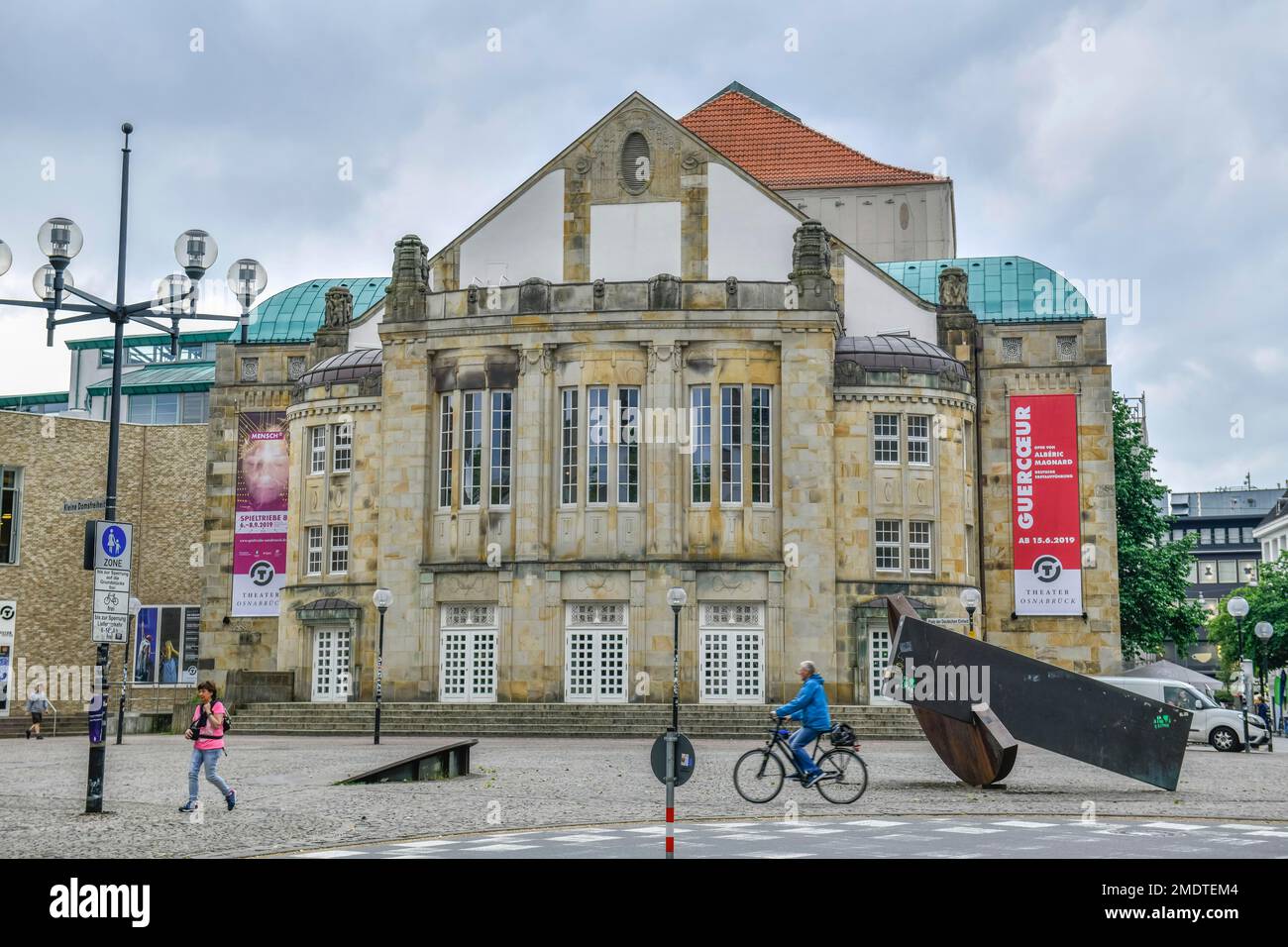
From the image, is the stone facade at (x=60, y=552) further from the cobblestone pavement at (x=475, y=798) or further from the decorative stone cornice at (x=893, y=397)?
the decorative stone cornice at (x=893, y=397)

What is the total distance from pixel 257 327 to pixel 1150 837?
53.0m

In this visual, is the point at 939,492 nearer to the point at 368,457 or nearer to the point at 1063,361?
the point at 1063,361

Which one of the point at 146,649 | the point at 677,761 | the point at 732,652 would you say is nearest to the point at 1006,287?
the point at 732,652

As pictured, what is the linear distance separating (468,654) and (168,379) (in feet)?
163

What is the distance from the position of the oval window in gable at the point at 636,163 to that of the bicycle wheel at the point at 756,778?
109 feet

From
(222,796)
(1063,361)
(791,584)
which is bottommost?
(222,796)

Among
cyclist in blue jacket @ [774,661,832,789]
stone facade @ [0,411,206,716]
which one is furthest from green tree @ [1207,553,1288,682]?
cyclist in blue jacket @ [774,661,832,789]

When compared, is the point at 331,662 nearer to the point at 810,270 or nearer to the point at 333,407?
the point at 333,407

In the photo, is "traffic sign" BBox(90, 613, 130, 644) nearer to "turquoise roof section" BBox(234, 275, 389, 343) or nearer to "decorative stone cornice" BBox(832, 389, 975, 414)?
"decorative stone cornice" BBox(832, 389, 975, 414)

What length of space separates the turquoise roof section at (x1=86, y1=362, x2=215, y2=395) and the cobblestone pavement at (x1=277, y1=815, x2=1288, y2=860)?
75972mm

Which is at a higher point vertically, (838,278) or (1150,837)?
(838,278)

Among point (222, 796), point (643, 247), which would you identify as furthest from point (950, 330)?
point (222, 796)
